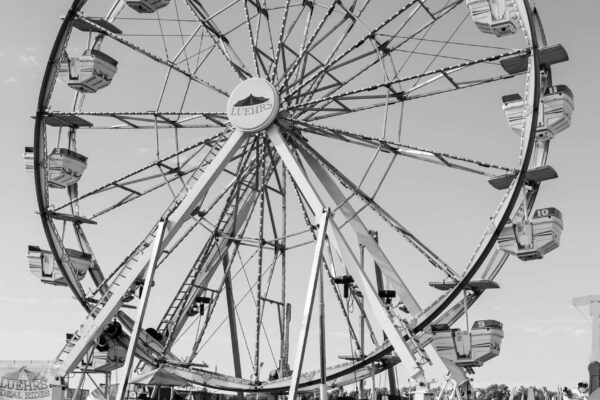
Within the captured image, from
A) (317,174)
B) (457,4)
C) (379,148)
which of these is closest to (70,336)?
(317,174)

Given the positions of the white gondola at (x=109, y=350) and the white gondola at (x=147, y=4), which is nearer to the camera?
the white gondola at (x=109, y=350)

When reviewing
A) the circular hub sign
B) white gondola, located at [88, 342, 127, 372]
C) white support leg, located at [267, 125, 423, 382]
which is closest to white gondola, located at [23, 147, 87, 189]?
white gondola, located at [88, 342, 127, 372]

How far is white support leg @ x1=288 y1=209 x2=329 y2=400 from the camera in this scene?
19.4 metres

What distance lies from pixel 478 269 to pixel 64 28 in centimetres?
1424

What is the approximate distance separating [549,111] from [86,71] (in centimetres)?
1356

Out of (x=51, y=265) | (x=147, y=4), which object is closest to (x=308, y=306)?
(x=51, y=265)

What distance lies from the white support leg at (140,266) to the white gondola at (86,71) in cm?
589

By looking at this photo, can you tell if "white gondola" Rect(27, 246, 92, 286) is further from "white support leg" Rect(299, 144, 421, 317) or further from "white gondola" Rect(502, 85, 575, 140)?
"white gondola" Rect(502, 85, 575, 140)

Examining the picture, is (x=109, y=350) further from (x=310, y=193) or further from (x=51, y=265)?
(x=310, y=193)

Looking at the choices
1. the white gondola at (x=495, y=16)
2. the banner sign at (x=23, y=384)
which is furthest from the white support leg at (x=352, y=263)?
the banner sign at (x=23, y=384)

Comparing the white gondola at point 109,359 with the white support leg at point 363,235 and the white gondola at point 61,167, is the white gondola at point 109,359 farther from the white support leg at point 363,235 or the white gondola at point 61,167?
the white support leg at point 363,235

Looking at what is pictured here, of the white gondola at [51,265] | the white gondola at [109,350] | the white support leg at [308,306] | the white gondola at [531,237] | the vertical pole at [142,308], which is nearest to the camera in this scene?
the white support leg at [308,306]

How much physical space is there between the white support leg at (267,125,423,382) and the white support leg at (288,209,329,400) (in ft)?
3.92

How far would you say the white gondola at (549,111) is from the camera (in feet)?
74.5
